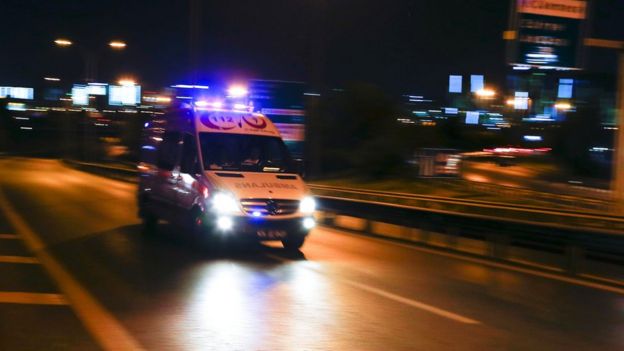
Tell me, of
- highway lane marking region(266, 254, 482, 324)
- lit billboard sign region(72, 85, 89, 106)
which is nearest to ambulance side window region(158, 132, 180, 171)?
highway lane marking region(266, 254, 482, 324)

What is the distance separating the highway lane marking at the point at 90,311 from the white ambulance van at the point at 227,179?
266 cm

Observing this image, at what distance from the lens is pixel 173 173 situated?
14273mm

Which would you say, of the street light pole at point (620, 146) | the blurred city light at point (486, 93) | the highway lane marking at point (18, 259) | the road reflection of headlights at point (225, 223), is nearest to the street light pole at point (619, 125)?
the street light pole at point (620, 146)

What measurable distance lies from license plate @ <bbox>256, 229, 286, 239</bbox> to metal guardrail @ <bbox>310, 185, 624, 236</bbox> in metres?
5.00

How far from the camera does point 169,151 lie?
48.6 ft

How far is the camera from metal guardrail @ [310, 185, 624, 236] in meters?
15.3

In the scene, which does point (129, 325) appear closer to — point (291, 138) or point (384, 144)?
point (291, 138)

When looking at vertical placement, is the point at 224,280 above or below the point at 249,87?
below

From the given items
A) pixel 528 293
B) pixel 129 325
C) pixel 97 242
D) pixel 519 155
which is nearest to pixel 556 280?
pixel 528 293

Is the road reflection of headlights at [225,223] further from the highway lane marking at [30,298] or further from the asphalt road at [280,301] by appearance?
the highway lane marking at [30,298]

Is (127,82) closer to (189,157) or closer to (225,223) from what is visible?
(189,157)

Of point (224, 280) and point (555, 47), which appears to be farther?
point (555, 47)

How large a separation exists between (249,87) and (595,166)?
33475mm

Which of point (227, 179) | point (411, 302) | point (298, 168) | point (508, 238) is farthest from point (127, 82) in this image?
point (411, 302)
